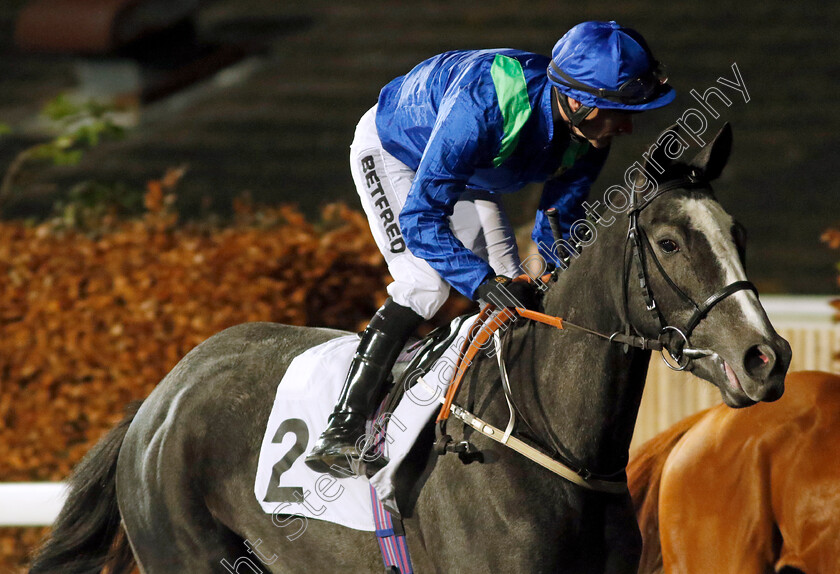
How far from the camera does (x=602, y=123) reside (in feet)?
8.54

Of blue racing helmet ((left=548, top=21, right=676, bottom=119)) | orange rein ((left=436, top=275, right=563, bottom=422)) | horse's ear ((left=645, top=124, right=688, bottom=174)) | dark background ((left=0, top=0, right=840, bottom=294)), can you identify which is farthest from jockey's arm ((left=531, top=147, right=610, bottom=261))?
dark background ((left=0, top=0, right=840, bottom=294))

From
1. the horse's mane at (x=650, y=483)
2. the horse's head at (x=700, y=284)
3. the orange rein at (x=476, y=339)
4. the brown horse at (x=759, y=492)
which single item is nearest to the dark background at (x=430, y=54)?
the horse's mane at (x=650, y=483)

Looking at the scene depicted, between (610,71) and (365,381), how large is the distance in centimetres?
102

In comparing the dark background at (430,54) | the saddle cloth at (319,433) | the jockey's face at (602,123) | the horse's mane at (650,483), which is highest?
the jockey's face at (602,123)

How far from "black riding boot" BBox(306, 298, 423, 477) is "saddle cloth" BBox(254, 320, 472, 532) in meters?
0.07

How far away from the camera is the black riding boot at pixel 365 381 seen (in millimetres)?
2719

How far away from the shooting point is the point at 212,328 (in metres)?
4.66

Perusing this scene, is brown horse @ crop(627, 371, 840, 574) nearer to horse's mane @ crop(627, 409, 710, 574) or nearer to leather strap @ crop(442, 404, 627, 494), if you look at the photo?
horse's mane @ crop(627, 409, 710, 574)

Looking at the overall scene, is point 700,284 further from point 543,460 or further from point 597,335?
point 543,460

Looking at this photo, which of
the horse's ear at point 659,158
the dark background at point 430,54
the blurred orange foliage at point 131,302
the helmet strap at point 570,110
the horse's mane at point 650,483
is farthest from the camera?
the dark background at point 430,54

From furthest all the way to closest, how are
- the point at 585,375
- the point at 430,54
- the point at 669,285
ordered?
the point at 430,54, the point at 585,375, the point at 669,285

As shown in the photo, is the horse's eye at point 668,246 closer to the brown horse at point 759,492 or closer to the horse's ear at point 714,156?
the horse's ear at point 714,156

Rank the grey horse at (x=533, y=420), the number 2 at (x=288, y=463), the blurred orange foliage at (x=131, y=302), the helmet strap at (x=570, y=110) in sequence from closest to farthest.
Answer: the grey horse at (x=533, y=420) < the helmet strap at (x=570, y=110) < the number 2 at (x=288, y=463) < the blurred orange foliage at (x=131, y=302)

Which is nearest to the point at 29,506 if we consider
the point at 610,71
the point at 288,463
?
the point at 288,463
